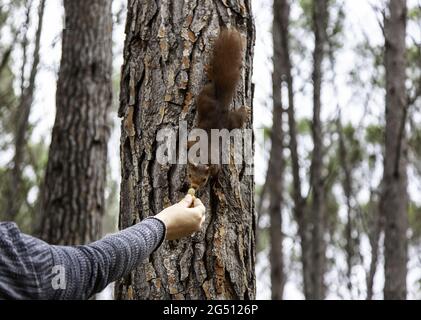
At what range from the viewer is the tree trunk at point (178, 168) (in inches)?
92.7

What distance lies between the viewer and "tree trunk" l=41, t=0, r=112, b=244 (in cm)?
512

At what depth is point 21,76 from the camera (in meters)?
7.72

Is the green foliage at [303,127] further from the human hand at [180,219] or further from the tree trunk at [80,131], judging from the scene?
the human hand at [180,219]

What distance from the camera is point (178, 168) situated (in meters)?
2.39

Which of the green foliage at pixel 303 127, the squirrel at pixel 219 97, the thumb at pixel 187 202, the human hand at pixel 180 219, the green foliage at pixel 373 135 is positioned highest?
the green foliage at pixel 303 127

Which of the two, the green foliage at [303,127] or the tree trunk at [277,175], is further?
the green foliage at [303,127]

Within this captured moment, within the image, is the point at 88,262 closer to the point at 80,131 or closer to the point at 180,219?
the point at 180,219

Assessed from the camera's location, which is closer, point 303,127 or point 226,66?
point 226,66

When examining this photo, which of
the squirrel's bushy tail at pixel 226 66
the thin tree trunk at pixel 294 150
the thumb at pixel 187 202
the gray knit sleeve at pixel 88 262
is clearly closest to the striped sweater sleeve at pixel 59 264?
the gray knit sleeve at pixel 88 262

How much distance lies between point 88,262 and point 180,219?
1.29ft

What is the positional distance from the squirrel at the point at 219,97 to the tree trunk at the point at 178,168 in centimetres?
4

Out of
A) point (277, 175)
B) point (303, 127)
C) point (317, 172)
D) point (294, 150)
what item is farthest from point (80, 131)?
point (303, 127)
